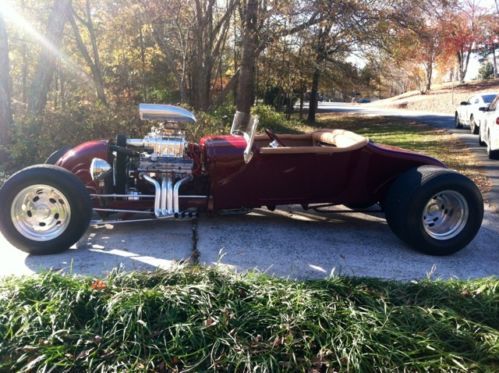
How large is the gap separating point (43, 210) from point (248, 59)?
444 inches

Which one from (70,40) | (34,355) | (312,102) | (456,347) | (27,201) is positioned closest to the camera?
(34,355)

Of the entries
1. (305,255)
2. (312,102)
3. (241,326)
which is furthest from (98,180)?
(312,102)

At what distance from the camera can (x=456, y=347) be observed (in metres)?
3.12

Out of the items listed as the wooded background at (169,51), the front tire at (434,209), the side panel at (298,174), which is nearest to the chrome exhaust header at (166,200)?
the side panel at (298,174)

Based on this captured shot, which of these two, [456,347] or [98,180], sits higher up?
[98,180]

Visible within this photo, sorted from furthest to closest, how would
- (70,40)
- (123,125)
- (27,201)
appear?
1. (70,40)
2. (123,125)
3. (27,201)

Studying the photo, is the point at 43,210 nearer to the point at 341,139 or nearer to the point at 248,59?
the point at 341,139

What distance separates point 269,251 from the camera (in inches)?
189

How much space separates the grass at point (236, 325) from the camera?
2.88 m

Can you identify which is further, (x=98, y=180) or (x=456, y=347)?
(x=98, y=180)

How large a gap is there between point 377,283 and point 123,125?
6.99 metres

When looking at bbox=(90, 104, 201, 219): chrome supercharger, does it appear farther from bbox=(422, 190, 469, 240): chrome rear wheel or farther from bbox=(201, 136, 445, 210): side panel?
bbox=(422, 190, 469, 240): chrome rear wheel

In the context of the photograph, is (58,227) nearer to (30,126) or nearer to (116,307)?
(116,307)

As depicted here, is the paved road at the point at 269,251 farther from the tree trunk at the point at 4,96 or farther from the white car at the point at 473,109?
the white car at the point at 473,109
